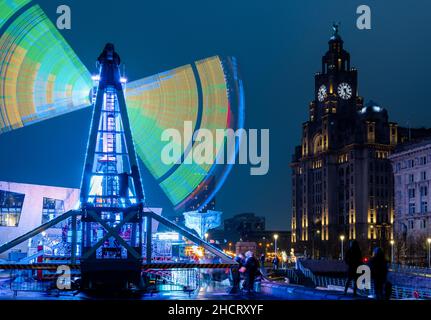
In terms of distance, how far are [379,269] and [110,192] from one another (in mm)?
24528

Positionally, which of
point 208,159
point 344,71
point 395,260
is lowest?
point 395,260

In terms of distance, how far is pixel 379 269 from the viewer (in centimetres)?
2336

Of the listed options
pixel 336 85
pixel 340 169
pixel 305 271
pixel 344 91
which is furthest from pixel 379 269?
pixel 344 91

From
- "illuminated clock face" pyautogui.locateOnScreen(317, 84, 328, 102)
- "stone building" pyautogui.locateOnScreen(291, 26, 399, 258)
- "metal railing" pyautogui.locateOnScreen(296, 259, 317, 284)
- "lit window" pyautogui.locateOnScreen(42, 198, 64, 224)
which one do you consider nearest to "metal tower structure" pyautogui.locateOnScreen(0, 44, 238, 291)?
"metal railing" pyautogui.locateOnScreen(296, 259, 317, 284)

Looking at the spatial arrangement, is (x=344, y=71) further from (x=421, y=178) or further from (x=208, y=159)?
(x=208, y=159)

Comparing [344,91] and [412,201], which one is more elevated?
[344,91]

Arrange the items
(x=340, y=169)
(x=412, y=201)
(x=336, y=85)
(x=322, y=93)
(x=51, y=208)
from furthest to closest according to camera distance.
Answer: (x=322, y=93) → (x=336, y=85) → (x=340, y=169) → (x=412, y=201) → (x=51, y=208)

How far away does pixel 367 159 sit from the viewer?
529 ft

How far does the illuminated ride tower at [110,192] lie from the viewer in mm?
38969

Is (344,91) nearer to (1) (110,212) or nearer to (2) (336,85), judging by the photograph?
(2) (336,85)

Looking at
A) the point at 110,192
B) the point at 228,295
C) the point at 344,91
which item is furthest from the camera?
the point at 344,91

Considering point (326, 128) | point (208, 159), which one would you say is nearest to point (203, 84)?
point (208, 159)

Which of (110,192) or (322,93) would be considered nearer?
(110,192)
